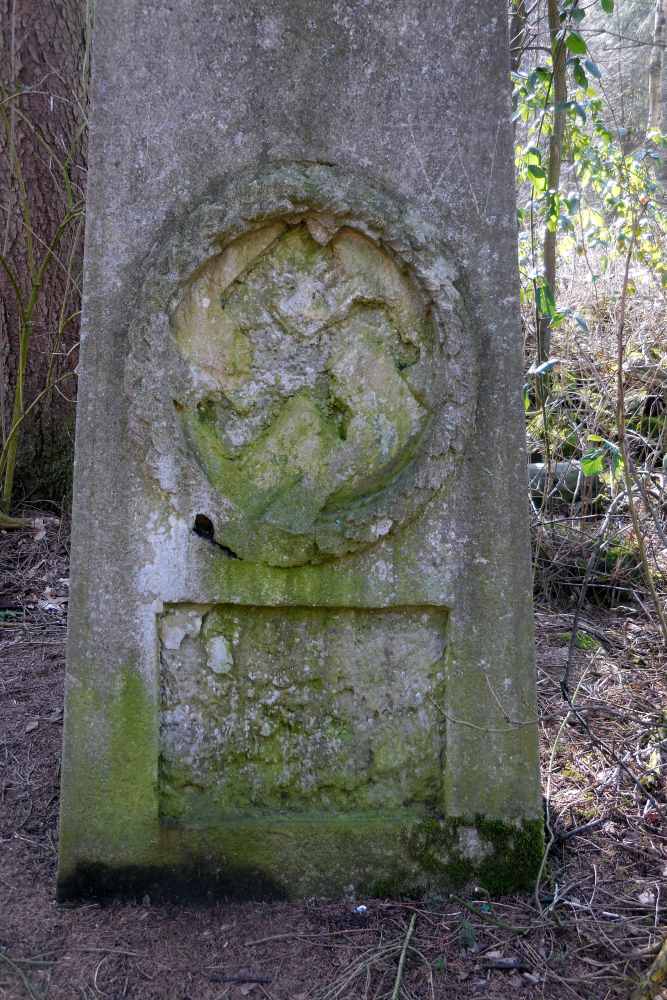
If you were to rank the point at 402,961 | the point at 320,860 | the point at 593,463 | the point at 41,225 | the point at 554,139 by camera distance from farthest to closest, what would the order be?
the point at 41,225 → the point at 554,139 → the point at 593,463 → the point at 320,860 → the point at 402,961

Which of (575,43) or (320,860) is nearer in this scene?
(320,860)

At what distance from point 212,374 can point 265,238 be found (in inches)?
14.7

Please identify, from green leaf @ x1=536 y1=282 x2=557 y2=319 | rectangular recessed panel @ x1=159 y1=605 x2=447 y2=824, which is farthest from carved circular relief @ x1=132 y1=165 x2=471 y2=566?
green leaf @ x1=536 y1=282 x2=557 y2=319

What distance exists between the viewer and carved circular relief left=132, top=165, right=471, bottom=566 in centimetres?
215

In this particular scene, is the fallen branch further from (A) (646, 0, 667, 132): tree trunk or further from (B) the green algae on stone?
(A) (646, 0, 667, 132): tree trunk

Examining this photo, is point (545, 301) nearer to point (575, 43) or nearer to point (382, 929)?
point (575, 43)

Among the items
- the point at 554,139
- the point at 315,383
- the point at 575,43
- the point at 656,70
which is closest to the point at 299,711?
the point at 315,383

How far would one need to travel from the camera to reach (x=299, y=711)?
2.30 m

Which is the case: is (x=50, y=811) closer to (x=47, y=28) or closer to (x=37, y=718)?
(x=37, y=718)

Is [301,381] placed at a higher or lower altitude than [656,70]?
lower

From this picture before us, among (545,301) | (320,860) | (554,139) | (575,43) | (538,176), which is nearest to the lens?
(320,860)

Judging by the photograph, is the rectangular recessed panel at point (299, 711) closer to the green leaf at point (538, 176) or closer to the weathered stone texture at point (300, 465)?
the weathered stone texture at point (300, 465)

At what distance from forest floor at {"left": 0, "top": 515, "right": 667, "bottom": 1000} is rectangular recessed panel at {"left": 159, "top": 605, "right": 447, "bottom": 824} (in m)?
0.28

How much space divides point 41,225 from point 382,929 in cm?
429
